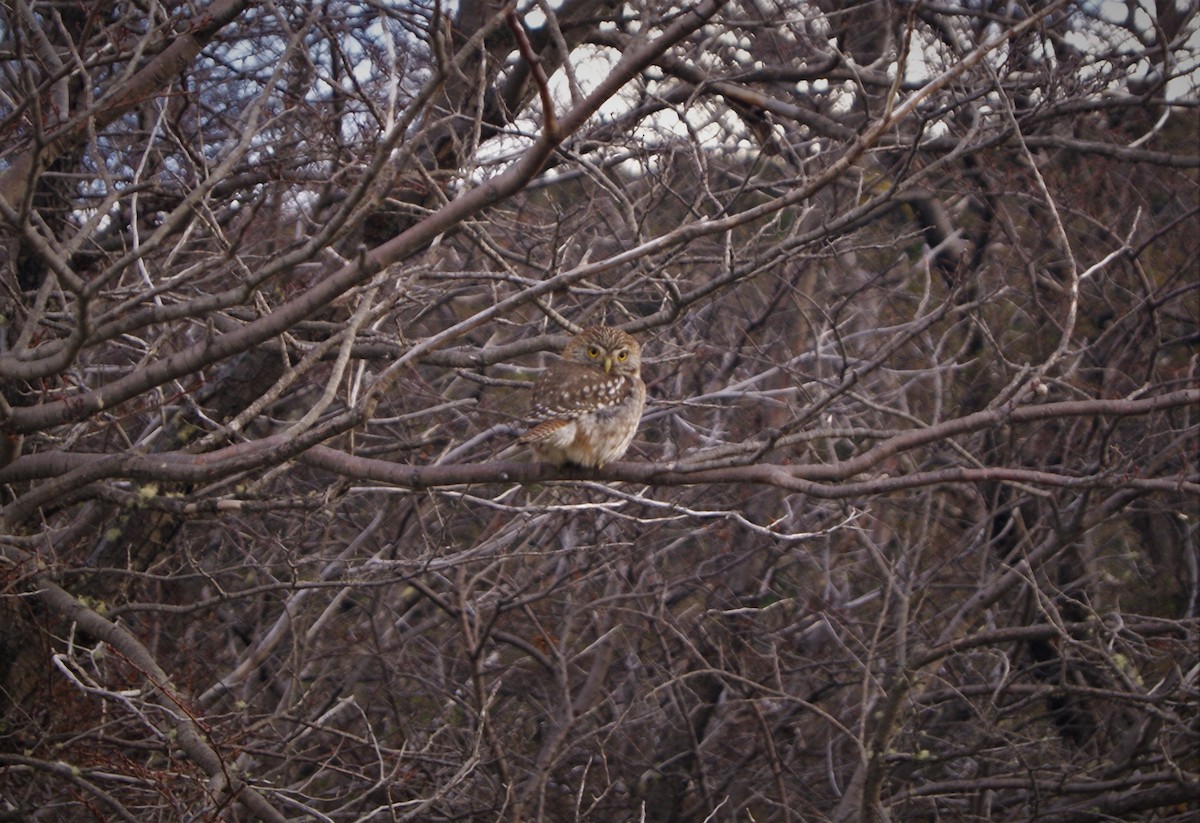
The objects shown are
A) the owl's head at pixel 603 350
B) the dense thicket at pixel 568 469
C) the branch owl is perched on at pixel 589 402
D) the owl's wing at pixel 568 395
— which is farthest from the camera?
the owl's head at pixel 603 350

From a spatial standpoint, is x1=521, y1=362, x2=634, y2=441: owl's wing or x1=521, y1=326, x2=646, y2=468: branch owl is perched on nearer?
x1=521, y1=326, x2=646, y2=468: branch owl is perched on

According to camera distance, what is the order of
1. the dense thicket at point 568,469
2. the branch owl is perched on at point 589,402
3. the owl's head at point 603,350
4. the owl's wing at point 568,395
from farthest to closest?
the owl's head at point 603,350 < the owl's wing at point 568,395 < the branch owl is perched on at point 589,402 < the dense thicket at point 568,469

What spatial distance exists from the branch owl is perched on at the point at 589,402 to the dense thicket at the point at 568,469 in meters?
0.22

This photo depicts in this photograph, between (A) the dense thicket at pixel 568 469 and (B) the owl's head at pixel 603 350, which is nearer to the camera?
(A) the dense thicket at pixel 568 469

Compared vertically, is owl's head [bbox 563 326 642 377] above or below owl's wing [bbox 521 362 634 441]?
above

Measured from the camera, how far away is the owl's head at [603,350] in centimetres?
611

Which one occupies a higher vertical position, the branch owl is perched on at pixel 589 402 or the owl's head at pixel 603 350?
the owl's head at pixel 603 350

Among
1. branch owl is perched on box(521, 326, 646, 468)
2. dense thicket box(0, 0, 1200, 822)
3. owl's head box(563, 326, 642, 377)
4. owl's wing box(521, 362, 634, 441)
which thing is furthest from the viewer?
owl's head box(563, 326, 642, 377)

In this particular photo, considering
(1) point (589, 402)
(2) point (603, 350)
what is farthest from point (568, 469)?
(2) point (603, 350)

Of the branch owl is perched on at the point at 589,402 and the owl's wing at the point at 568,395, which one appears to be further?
the owl's wing at the point at 568,395

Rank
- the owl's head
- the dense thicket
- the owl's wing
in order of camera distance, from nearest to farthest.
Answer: the dense thicket
the owl's wing
the owl's head

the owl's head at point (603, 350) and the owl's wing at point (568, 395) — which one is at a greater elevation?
the owl's head at point (603, 350)

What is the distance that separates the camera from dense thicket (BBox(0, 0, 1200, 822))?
4371mm

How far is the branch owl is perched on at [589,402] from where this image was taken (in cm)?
532
